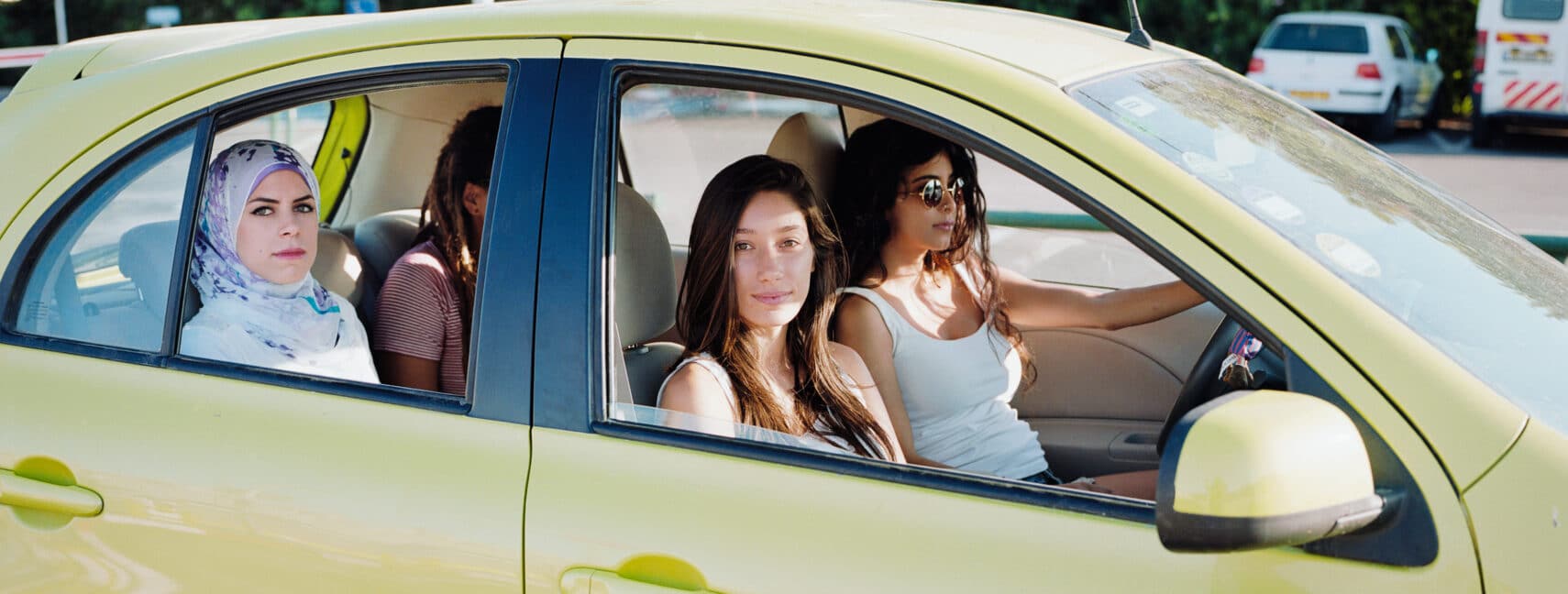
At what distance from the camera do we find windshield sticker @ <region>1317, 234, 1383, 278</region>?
1.67 metres

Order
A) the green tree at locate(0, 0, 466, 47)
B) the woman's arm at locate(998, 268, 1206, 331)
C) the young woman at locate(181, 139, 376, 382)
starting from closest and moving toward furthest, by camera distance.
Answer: the young woman at locate(181, 139, 376, 382), the woman's arm at locate(998, 268, 1206, 331), the green tree at locate(0, 0, 466, 47)

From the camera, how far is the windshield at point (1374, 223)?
167cm

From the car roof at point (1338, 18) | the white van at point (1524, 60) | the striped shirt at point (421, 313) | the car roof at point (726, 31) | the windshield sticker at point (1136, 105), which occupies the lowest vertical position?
the striped shirt at point (421, 313)

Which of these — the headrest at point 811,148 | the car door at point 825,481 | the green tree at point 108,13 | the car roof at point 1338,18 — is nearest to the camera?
the car door at point 825,481

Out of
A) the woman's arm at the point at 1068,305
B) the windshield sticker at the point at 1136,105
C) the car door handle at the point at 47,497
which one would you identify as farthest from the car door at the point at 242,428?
the woman's arm at the point at 1068,305

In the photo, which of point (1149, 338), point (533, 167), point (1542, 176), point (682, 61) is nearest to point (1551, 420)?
point (682, 61)

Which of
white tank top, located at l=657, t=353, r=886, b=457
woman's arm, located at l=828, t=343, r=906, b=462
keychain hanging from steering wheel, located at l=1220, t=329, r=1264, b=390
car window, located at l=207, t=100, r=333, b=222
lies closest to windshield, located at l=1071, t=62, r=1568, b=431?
keychain hanging from steering wheel, located at l=1220, t=329, r=1264, b=390

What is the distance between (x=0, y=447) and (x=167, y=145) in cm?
50

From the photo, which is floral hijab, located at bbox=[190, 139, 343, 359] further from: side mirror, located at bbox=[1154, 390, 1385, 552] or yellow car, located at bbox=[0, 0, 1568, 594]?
side mirror, located at bbox=[1154, 390, 1385, 552]

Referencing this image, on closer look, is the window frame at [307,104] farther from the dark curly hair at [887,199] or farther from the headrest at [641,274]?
the dark curly hair at [887,199]

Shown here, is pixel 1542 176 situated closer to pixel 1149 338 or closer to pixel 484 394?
pixel 1149 338

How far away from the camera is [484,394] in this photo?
192cm

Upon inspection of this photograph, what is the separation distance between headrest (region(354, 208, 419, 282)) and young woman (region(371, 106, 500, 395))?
0.66 ft

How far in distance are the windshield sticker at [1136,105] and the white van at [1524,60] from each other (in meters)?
15.5
